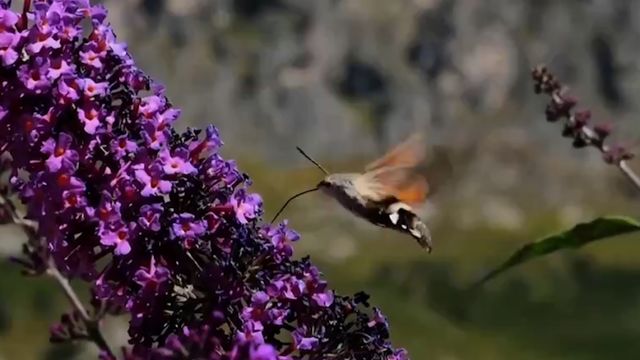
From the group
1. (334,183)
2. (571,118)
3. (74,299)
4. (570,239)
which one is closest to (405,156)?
(334,183)

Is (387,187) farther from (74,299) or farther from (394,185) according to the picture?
(74,299)

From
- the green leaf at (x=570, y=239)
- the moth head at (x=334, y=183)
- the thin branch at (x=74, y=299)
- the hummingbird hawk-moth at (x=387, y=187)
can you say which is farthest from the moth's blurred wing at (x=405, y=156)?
the thin branch at (x=74, y=299)

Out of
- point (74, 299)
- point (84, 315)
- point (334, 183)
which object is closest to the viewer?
point (74, 299)

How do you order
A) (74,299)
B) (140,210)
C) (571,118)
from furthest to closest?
(571,118) < (140,210) < (74,299)

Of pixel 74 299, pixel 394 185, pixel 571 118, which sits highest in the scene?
pixel 571 118

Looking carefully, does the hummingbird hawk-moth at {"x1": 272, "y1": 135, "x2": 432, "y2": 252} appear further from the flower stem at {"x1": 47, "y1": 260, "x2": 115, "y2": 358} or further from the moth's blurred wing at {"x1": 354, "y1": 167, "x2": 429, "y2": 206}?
the flower stem at {"x1": 47, "y1": 260, "x2": 115, "y2": 358}

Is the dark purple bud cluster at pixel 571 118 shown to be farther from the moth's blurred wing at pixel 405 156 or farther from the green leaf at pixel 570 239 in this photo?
the moth's blurred wing at pixel 405 156
